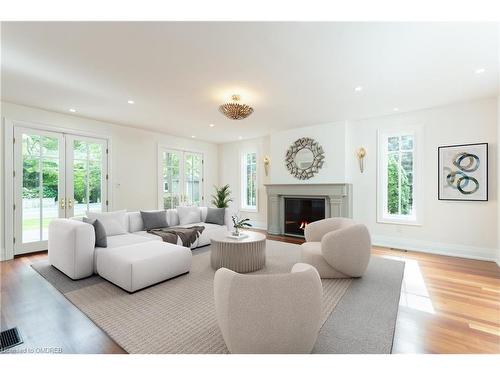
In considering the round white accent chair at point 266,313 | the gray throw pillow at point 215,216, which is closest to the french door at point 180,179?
the gray throw pillow at point 215,216

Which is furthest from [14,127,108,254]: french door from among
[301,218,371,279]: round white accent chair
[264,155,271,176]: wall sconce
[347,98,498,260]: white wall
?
[347,98,498,260]: white wall

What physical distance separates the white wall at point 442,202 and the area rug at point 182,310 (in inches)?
64.5

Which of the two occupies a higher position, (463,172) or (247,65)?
(247,65)

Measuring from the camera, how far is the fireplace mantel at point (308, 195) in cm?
521

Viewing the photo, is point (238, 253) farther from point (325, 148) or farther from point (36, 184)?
point (36, 184)

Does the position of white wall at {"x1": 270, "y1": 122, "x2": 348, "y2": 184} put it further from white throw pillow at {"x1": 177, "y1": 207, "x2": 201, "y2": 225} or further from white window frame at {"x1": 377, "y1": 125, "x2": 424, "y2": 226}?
white throw pillow at {"x1": 177, "y1": 207, "x2": 201, "y2": 225}

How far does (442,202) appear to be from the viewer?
14.4 ft

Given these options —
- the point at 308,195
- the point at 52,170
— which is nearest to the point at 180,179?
the point at 52,170

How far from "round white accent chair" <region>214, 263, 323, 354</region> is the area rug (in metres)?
0.39

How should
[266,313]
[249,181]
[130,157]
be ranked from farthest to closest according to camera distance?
1. [249,181]
2. [130,157]
3. [266,313]

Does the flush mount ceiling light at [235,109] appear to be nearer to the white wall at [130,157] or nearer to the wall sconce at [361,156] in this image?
the wall sconce at [361,156]

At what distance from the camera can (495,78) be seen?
3.23 meters

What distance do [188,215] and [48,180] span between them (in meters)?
2.64
